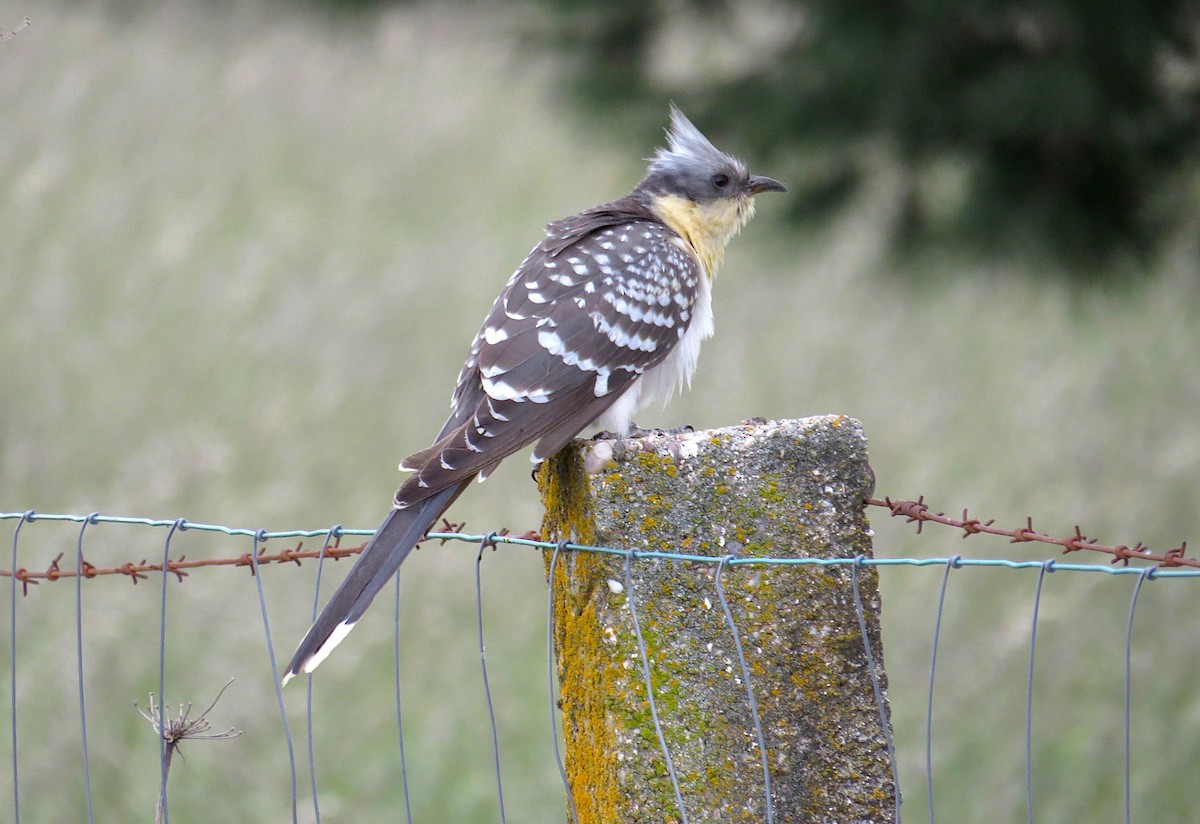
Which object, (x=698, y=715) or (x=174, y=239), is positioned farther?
(x=174, y=239)

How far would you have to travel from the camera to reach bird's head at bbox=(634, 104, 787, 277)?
436 cm

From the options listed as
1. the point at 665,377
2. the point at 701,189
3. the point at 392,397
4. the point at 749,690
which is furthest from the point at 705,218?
the point at 392,397

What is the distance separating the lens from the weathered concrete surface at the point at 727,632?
2.22 meters

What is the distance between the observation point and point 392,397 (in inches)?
272

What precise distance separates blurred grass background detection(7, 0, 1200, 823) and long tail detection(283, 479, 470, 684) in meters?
1.69

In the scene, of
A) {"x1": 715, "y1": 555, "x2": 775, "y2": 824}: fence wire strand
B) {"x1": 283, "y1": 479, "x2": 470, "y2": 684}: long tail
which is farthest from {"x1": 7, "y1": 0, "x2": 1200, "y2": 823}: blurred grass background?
{"x1": 715, "y1": 555, "x2": 775, "y2": 824}: fence wire strand

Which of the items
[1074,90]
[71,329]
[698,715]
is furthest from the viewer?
[71,329]

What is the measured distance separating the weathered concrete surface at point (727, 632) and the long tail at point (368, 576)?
596 millimetres

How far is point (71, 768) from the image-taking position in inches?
164

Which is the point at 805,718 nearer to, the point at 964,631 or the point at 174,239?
the point at 964,631

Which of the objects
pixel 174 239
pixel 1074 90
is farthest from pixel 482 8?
pixel 174 239

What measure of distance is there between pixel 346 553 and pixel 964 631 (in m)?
3.36

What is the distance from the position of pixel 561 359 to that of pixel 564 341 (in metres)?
0.07

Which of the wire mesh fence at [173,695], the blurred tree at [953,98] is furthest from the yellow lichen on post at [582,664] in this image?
the blurred tree at [953,98]
